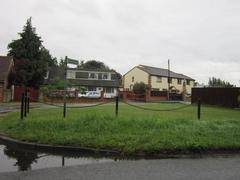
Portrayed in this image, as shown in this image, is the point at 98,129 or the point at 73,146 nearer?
the point at 73,146

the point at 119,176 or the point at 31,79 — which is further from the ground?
the point at 31,79

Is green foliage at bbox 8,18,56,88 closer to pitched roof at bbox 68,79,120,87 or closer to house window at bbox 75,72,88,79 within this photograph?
pitched roof at bbox 68,79,120,87

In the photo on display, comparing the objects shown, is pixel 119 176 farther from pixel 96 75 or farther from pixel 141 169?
pixel 96 75

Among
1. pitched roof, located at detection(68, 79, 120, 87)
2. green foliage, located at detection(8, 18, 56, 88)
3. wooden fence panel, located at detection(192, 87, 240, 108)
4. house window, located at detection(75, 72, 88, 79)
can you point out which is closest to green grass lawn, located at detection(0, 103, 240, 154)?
wooden fence panel, located at detection(192, 87, 240, 108)

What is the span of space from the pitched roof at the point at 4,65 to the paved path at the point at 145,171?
3546 cm

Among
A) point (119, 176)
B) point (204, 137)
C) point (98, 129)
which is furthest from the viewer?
point (98, 129)

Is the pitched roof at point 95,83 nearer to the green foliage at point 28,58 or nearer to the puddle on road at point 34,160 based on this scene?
the green foliage at point 28,58

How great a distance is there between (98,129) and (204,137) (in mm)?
3339

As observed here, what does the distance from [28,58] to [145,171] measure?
4112 centimetres

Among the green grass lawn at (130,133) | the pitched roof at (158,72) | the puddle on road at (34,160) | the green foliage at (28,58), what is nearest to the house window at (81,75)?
the pitched roof at (158,72)

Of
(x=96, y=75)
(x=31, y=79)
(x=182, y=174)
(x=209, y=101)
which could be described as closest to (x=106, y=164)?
(x=182, y=174)

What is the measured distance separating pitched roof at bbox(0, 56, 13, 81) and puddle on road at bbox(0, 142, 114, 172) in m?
33.3

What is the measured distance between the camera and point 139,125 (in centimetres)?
1196

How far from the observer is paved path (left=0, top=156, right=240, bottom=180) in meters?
6.72
